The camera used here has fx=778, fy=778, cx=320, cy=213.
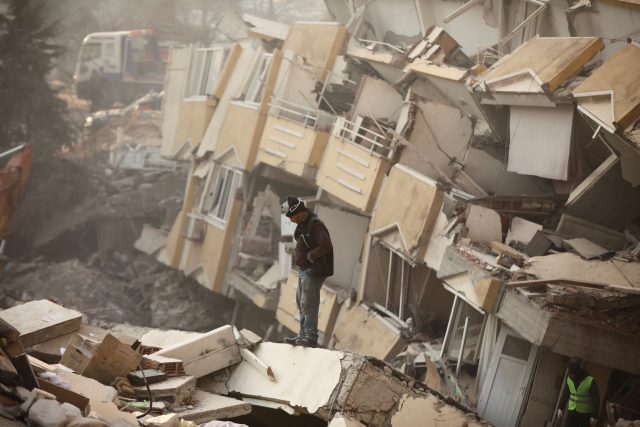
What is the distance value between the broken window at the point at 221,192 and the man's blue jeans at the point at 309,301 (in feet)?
36.8

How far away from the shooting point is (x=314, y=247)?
31.0 ft

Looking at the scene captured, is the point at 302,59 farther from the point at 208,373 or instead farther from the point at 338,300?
the point at 208,373

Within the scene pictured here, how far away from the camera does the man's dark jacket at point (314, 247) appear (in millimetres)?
9344

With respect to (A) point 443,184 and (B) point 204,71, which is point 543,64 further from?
(B) point 204,71

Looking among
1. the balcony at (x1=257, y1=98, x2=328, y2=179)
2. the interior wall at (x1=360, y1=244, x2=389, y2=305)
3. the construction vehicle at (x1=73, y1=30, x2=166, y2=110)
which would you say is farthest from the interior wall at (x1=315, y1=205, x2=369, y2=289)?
the construction vehicle at (x1=73, y1=30, x2=166, y2=110)

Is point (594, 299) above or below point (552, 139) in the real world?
below

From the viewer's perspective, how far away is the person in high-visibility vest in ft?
30.1

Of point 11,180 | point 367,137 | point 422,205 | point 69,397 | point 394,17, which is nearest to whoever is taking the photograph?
point 69,397

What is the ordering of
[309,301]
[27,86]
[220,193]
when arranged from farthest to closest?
[27,86] → [220,193] → [309,301]

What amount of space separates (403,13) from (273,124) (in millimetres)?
5030

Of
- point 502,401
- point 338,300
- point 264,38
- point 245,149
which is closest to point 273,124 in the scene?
point 245,149

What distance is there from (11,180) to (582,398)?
1493cm

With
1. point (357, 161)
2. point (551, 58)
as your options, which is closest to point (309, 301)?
point (551, 58)

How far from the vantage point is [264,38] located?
2222 cm
